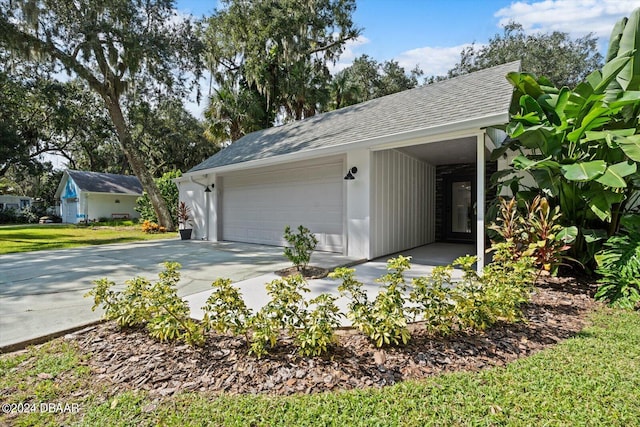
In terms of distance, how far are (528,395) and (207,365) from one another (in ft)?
7.88

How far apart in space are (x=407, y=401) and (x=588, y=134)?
4.09 m

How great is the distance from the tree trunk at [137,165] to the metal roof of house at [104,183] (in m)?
10.9

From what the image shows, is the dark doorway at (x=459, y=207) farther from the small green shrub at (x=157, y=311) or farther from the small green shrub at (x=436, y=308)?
the small green shrub at (x=157, y=311)

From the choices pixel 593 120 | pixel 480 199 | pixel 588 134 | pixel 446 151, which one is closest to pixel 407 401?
pixel 480 199

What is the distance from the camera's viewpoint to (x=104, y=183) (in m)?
24.3

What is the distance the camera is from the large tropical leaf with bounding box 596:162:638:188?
3.52 meters

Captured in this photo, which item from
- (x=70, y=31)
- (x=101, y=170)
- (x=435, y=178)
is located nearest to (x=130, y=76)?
(x=70, y=31)

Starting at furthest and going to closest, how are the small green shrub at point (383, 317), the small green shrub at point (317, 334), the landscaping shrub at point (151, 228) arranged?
1. the landscaping shrub at point (151, 228)
2. the small green shrub at point (383, 317)
3. the small green shrub at point (317, 334)

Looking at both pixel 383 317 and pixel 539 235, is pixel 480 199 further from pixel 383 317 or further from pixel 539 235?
pixel 383 317

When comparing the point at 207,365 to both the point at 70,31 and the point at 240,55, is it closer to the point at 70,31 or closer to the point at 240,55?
the point at 70,31

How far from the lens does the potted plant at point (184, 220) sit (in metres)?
11.6

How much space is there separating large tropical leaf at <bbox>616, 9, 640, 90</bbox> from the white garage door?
520 cm

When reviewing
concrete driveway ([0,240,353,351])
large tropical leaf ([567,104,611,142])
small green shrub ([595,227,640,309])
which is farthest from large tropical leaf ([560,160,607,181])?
concrete driveway ([0,240,353,351])

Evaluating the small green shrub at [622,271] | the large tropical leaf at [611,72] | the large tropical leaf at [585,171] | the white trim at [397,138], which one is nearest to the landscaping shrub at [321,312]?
the small green shrub at [622,271]
